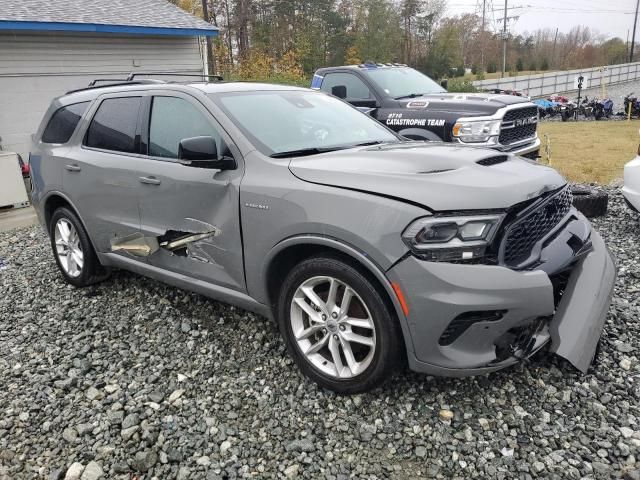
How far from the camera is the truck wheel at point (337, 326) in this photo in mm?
2670

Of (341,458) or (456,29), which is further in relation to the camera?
(456,29)

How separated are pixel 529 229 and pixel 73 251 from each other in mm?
3934

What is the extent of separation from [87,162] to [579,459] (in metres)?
3.97

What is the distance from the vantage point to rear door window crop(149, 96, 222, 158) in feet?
11.5

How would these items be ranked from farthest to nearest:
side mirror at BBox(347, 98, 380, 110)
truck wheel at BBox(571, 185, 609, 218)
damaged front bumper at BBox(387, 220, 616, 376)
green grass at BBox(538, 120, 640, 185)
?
green grass at BBox(538, 120, 640, 185)
side mirror at BBox(347, 98, 380, 110)
truck wheel at BBox(571, 185, 609, 218)
damaged front bumper at BBox(387, 220, 616, 376)

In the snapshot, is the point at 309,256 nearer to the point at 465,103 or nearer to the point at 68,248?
the point at 68,248

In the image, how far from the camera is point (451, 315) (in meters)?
2.46

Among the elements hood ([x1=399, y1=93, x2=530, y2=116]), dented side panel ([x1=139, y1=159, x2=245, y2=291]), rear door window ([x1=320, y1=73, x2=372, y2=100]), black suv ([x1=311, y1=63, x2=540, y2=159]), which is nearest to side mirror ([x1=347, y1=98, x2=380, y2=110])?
black suv ([x1=311, y1=63, x2=540, y2=159])

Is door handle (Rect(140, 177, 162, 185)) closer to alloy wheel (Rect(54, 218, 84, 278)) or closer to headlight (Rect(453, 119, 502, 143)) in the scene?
alloy wheel (Rect(54, 218, 84, 278))

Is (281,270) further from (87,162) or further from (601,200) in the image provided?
(601,200)

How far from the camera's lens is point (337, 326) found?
2.88m

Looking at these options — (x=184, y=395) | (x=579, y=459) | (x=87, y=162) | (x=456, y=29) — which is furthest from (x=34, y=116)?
(x=456, y=29)

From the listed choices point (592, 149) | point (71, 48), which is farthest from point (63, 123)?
point (592, 149)

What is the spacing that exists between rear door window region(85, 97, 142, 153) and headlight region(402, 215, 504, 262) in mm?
2411
